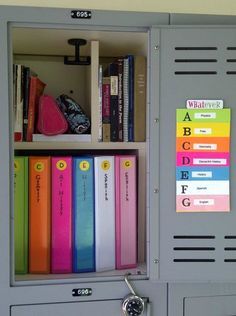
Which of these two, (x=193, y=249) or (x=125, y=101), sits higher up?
(x=125, y=101)

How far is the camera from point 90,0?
4.51ft

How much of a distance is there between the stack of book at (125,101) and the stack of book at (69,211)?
0.09m

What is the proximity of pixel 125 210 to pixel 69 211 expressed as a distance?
0.17 metres

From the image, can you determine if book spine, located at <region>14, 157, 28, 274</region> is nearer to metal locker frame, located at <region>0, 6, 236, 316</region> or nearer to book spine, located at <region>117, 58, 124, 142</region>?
metal locker frame, located at <region>0, 6, 236, 316</region>

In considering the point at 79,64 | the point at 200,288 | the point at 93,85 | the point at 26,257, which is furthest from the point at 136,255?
the point at 79,64

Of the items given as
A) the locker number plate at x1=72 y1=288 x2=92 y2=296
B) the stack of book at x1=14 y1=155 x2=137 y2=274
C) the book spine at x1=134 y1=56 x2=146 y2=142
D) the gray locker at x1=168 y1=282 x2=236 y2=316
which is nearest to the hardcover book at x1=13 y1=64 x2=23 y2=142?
the stack of book at x1=14 y1=155 x2=137 y2=274

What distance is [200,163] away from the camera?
93cm

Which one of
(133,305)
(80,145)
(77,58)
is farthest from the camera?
(77,58)

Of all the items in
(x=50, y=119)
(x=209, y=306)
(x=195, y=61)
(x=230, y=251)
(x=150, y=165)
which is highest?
(x=195, y=61)

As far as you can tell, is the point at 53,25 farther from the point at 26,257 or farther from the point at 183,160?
the point at 26,257

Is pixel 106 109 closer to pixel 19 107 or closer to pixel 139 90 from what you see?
pixel 139 90

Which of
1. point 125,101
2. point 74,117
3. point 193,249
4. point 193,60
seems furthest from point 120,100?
point 193,249

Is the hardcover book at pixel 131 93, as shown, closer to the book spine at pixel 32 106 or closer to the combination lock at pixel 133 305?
the book spine at pixel 32 106

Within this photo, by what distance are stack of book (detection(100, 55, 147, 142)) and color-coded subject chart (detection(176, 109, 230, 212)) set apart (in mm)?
181
